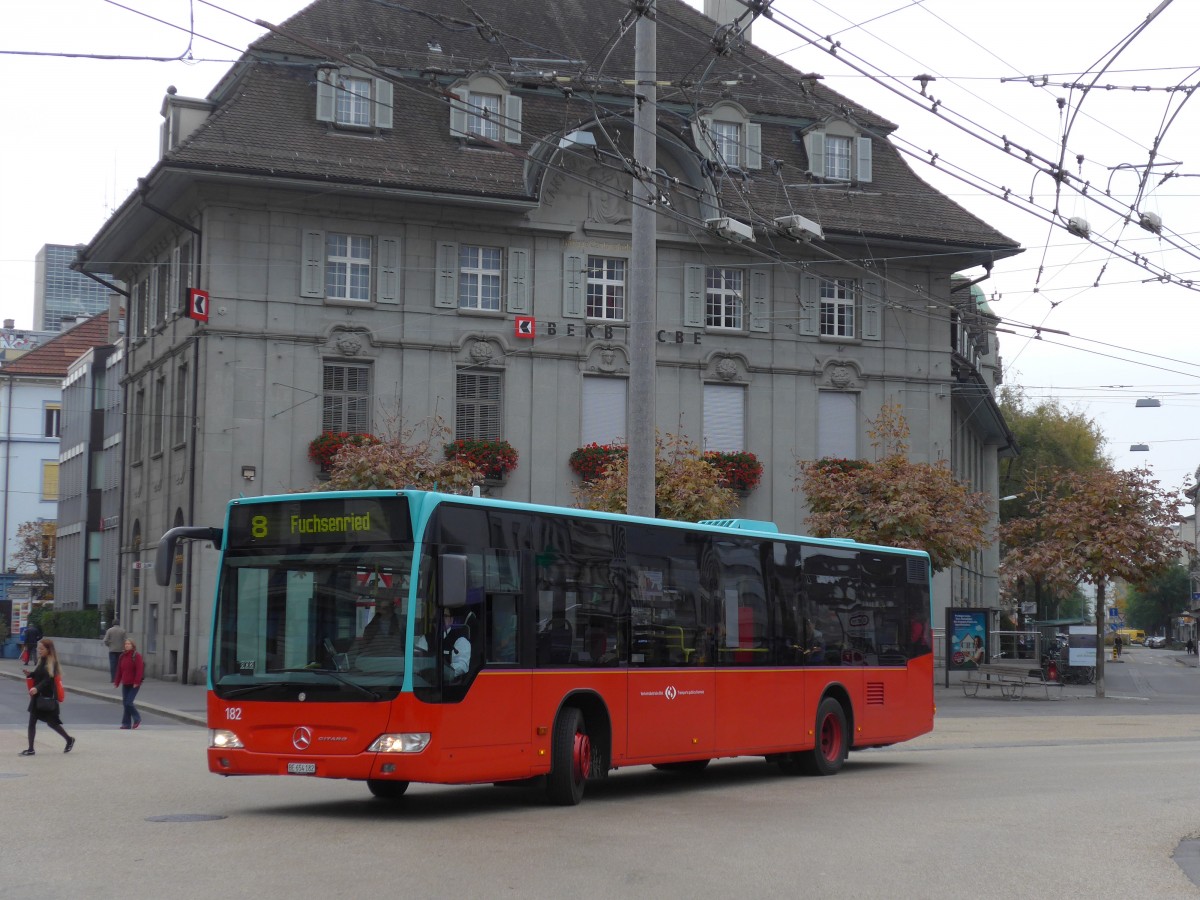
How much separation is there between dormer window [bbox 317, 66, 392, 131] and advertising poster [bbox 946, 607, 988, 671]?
18457mm

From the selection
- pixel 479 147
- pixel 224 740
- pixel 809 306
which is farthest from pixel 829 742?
pixel 809 306

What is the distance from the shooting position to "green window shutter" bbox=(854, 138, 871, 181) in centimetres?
4372

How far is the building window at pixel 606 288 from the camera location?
41250 millimetres

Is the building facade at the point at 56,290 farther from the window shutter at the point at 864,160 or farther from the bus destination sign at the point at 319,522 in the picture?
the bus destination sign at the point at 319,522

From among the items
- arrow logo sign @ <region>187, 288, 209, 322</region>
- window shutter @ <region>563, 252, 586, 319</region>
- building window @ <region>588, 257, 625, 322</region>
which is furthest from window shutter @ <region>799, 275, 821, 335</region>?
arrow logo sign @ <region>187, 288, 209, 322</region>

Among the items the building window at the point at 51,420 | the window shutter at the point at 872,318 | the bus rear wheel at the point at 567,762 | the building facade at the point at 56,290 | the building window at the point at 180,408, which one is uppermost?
the building facade at the point at 56,290

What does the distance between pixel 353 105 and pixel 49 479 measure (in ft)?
181

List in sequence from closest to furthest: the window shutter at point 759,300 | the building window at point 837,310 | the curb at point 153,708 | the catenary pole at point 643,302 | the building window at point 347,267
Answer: the catenary pole at point 643,302
the curb at point 153,708
the building window at point 347,267
the window shutter at point 759,300
the building window at point 837,310

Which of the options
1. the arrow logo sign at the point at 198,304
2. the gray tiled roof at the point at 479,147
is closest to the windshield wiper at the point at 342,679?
the gray tiled roof at the point at 479,147

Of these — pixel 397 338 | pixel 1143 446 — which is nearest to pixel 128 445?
pixel 397 338

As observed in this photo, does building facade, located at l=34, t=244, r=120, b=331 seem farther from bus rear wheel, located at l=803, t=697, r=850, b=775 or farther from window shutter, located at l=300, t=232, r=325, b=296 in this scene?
bus rear wheel, located at l=803, t=697, r=850, b=775

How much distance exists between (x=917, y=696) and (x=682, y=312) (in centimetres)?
2185

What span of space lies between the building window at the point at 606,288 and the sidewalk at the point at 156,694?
42.8ft

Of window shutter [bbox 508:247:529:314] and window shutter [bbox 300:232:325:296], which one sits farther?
window shutter [bbox 508:247:529:314]
